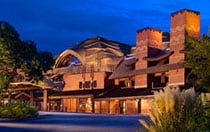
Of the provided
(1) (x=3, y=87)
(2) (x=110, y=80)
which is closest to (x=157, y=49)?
(2) (x=110, y=80)

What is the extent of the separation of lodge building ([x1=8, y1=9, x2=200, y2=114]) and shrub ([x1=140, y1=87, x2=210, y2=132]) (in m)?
25.0

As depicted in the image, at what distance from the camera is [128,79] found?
162 feet

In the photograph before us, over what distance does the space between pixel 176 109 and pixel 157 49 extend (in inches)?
1555

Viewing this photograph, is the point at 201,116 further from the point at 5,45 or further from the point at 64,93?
the point at 64,93

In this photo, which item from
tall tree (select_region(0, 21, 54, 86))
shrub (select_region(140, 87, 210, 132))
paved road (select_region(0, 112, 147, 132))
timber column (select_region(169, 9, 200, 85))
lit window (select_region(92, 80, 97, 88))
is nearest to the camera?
shrub (select_region(140, 87, 210, 132))

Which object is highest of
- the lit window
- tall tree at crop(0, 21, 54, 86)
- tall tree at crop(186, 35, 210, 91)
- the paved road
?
tall tree at crop(0, 21, 54, 86)

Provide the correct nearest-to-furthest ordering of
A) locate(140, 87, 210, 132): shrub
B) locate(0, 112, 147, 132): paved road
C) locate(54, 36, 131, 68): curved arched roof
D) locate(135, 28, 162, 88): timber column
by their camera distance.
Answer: locate(140, 87, 210, 132): shrub → locate(0, 112, 147, 132): paved road → locate(135, 28, 162, 88): timber column → locate(54, 36, 131, 68): curved arched roof

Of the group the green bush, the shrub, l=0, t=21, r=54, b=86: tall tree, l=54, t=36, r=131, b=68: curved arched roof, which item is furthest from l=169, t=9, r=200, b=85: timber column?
the shrub

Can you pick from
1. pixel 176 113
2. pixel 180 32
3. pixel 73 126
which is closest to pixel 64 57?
pixel 180 32

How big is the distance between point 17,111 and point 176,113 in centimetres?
2113

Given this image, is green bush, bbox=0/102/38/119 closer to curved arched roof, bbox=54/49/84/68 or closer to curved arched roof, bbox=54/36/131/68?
curved arched roof, bbox=54/36/131/68

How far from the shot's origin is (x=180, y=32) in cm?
4116

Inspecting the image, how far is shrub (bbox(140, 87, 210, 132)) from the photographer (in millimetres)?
8734

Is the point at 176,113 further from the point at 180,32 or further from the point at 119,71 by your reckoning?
the point at 119,71
